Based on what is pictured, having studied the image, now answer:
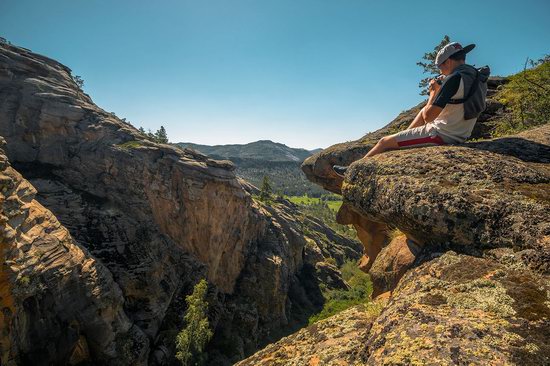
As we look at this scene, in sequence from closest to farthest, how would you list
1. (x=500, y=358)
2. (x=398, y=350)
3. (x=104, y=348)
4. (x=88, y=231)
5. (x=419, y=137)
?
1. (x=500, y=358)
2. (x=398, y=350)
3. (x=419, y=137)
4. (x=104, y=348)
5. (x=88, y=231)

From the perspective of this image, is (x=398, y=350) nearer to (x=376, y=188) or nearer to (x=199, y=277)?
(x=376, y=188)

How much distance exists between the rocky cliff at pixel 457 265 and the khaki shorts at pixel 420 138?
630 mm

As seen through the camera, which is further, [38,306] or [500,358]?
[38,306]

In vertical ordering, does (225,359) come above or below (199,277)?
below

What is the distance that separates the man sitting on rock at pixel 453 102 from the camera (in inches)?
273

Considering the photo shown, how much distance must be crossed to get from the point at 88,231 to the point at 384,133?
45655mm

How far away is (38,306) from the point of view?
29.0 m

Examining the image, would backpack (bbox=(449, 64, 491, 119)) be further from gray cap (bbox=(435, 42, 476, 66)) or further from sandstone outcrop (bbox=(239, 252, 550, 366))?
sandstone outcrop (bbox=(239, 252, 550, 366))

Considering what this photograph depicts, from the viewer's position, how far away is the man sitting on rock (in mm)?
6922

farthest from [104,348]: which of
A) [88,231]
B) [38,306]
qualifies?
[88,231]

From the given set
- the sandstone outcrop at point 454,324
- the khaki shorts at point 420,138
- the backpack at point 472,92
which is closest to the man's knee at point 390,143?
the khaki shorts at point 420,138

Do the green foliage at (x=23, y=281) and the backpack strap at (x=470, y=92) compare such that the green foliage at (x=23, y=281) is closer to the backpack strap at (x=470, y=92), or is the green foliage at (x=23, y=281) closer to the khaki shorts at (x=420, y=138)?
the khaki shorts at (x=420, y=138)

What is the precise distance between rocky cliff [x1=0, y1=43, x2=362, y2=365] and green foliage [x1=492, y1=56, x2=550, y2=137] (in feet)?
129

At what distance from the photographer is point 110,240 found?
45.5 m
